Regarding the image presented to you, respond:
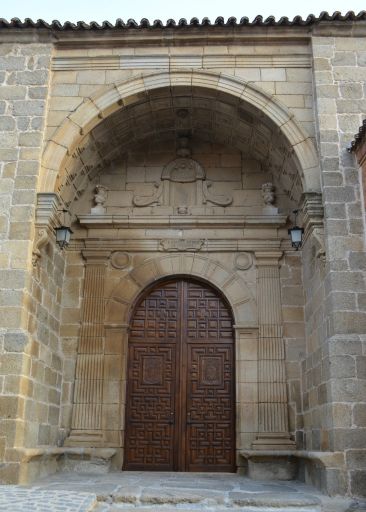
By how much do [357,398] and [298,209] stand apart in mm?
3031

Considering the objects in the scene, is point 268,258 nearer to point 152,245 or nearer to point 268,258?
point 268,258

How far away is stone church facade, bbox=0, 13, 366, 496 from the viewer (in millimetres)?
7305

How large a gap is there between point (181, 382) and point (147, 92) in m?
4.11

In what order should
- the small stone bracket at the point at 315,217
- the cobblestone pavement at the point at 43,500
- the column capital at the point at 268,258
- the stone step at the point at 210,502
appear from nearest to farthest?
the cobblestone pavement at the point at 43,500, the stone step at the point at 210,502, the small stone bracket at the point at 315,217, the column capital at the point at 268,258

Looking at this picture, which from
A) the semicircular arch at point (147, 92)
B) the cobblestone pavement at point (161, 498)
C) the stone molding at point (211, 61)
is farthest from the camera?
the stone molding at point (211, 61)

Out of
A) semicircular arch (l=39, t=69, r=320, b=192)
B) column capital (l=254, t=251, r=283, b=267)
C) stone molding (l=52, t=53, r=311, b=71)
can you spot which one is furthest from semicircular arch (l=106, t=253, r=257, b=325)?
stone molding (l=52, t=53, r=311, b=71)

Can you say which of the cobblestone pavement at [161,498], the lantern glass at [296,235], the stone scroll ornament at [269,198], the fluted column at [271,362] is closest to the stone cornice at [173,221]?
the stone scroll ornament at [269,198]

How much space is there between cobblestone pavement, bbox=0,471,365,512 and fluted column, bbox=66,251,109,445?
45.9 inches

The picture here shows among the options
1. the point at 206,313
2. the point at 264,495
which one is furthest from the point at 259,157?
the point at 264,495

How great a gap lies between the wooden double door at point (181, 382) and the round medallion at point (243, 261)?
0.54m

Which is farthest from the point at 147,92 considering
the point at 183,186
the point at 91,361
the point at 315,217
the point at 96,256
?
the point at 91,361

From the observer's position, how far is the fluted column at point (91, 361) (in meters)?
8.00

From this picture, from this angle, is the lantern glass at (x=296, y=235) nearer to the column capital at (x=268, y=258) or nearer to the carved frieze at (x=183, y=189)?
the column capital at (x=268, y=258)

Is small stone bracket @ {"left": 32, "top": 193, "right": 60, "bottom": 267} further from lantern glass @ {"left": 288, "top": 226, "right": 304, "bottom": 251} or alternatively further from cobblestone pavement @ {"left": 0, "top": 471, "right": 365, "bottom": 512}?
lantern glass @ {"left": 288, "top": 226, "right": 304, "bottom": 251}
